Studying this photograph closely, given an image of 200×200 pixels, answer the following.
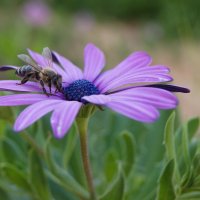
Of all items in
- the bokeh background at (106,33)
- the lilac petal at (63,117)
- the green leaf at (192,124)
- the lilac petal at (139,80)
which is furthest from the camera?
the bokeh background at (106,33)

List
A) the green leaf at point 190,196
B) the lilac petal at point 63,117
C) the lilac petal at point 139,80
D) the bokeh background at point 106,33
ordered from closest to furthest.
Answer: the lilac petal at point 63,117
the lilac petal at point 139,80
the green leaf at point 190,196
the bokeh background at point 106,33

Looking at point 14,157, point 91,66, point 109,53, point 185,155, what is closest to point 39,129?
point 14,157

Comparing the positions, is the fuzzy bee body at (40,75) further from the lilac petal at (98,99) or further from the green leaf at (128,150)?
the green leaf at (128,150)

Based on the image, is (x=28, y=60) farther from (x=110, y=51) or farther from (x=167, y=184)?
(x=110, y=51)

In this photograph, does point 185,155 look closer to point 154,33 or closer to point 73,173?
point 73,173

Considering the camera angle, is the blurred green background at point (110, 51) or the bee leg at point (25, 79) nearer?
the bee leg at point (25, 79)

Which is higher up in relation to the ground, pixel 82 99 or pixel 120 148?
pixel 82 99

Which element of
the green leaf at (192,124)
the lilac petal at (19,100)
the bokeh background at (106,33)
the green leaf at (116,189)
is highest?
the bokeh background at (106,33)

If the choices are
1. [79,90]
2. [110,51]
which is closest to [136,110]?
[79,90]

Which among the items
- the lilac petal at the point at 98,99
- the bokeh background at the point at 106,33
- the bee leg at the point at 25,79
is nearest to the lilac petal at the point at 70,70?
the bee leg at the point at 25,79
